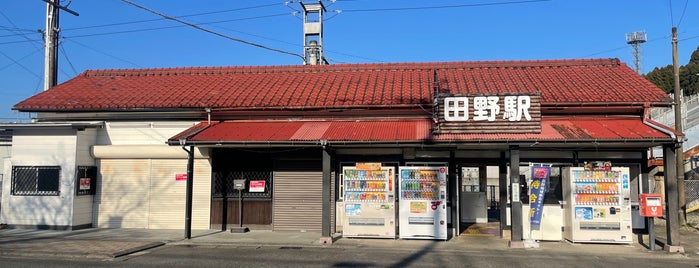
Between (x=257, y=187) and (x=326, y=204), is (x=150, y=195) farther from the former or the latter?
(x=326, y=204)

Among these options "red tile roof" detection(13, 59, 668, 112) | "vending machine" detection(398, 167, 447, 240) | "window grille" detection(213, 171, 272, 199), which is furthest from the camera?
"window grille" detection(213, 171, 272, 199)

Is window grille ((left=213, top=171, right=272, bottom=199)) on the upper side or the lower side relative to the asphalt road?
upper

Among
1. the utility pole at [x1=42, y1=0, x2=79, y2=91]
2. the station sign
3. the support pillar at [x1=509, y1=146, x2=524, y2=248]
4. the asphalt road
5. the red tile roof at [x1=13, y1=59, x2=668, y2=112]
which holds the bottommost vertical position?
the asphalt road

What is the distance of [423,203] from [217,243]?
5235 millimetres

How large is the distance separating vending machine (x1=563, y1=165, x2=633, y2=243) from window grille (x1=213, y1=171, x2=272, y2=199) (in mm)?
8219

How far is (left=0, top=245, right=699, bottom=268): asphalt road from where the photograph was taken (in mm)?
9633

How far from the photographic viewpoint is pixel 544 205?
12.7 m

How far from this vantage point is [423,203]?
41.8 ft

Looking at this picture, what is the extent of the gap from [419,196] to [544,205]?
317cm

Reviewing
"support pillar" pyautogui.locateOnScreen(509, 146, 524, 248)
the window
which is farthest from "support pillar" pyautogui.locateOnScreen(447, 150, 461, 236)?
the window

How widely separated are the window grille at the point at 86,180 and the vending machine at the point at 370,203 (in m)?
7.88

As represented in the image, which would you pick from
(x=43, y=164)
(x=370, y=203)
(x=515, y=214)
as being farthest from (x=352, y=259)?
(x=43, y=164)

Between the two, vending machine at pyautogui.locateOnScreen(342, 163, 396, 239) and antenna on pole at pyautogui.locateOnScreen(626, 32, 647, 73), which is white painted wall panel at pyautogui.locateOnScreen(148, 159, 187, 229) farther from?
antenna on pole at pyautogui.locateOnScreen(626, 32, 647, 73)

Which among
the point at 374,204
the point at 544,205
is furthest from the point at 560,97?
the point at 374,204
